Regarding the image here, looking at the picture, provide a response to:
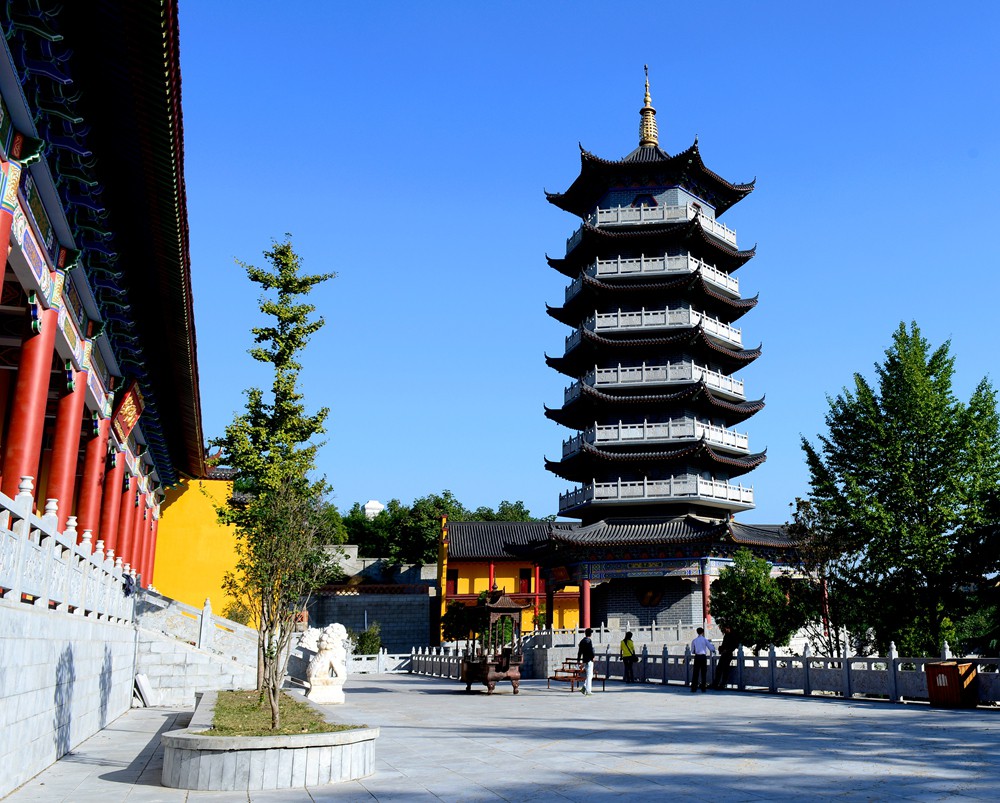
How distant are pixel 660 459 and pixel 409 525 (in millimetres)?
28393

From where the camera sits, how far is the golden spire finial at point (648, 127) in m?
38.8

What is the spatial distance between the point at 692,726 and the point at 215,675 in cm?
1123

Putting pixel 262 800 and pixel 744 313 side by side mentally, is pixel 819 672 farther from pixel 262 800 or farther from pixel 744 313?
pixel 744 313

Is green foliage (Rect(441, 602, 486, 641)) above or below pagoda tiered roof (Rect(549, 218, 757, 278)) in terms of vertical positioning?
below

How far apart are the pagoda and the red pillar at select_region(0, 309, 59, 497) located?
23549mm

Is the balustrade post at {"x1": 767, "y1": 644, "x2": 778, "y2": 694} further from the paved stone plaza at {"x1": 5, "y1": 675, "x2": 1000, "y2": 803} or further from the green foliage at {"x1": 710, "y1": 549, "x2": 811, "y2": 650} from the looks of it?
the green foliage at {"x1": 710, "y1": 549, "x2": 811, "y2": 650}

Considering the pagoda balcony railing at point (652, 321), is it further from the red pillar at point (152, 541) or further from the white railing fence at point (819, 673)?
the red pillar at point (152, 541)

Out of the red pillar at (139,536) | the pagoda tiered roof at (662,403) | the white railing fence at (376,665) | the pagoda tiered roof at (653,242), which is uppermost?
the pagoda tiered roof at (653,242)

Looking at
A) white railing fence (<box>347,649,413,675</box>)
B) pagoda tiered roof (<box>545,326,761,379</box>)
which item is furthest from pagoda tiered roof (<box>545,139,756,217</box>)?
white railing fence (<box>347,649,413,675</box>)

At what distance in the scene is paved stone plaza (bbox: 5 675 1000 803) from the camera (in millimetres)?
7508

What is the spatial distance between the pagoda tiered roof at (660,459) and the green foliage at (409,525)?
2258cm

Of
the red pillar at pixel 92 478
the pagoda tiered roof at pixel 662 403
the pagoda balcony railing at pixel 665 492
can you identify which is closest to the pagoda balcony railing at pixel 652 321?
the pagoda tiered roof at pixel 662 403

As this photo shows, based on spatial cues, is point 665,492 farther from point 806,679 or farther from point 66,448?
point 66,448

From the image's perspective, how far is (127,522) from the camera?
21953 millimetres
